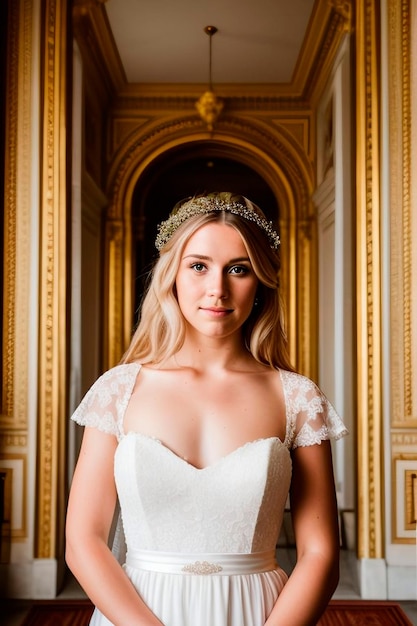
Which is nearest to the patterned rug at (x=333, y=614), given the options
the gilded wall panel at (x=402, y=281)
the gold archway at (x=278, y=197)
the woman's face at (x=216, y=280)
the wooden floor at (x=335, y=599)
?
the wooden floor at (x=335, y=599)

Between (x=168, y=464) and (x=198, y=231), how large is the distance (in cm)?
53

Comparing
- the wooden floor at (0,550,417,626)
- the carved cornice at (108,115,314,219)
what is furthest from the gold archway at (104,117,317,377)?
the wooden floor at (0,550,417,626)

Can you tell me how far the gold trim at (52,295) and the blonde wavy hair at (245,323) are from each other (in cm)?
287

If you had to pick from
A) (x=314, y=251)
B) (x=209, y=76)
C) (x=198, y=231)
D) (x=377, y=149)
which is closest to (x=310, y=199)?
(x=314, y=251)

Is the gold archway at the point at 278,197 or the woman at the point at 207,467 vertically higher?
the gold archway at the point at 278,197

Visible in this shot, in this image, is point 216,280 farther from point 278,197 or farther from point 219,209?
point 278,197

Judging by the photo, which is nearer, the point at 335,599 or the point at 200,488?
the point at 200,488

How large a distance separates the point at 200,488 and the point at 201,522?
9 centimetres

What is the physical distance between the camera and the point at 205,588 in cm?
150

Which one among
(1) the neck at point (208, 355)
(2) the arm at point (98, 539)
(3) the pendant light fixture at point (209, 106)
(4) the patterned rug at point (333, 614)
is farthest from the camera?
(3) the pendant light fixture at point (209, 106)

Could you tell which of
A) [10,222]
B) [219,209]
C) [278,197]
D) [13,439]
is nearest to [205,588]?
[219,209]

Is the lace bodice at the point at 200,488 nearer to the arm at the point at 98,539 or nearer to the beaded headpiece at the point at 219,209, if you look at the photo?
the arm at the point at 98,539

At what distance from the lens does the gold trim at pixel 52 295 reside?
4477mm

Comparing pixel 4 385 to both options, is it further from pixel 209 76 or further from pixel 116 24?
pixel 209 76
